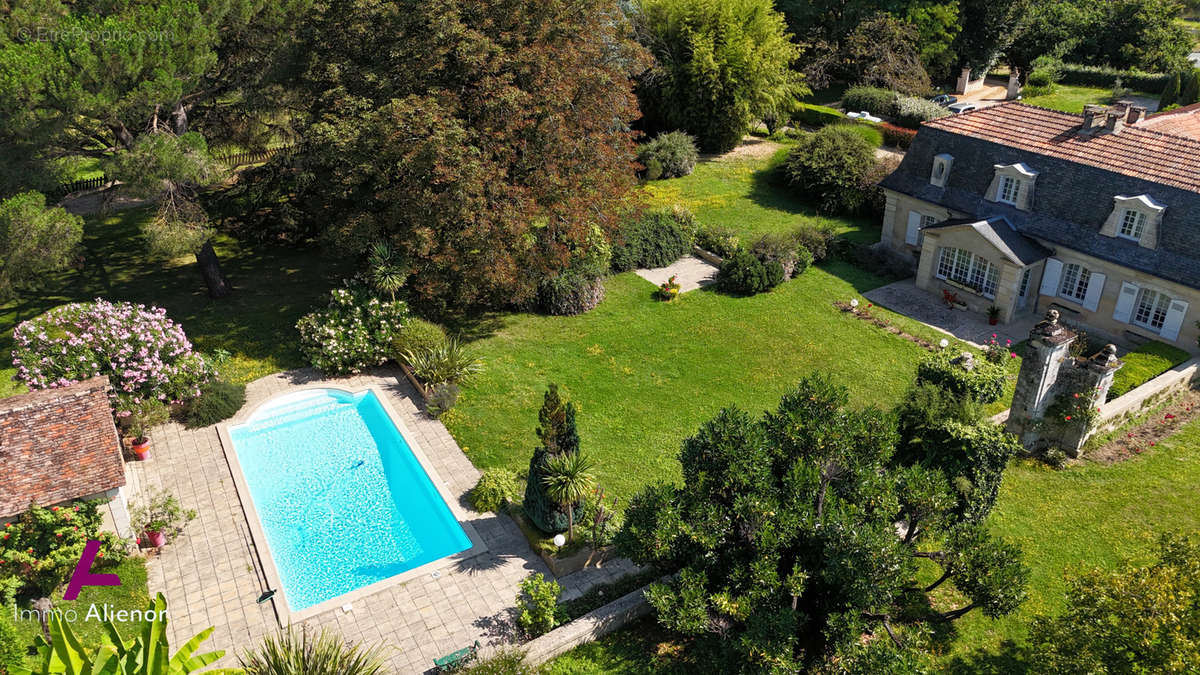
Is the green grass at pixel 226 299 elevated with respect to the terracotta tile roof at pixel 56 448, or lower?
lower

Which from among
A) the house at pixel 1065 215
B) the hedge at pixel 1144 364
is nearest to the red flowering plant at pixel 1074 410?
the hedge at pixel 1144 364

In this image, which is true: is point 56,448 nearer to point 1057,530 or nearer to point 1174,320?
point 1057,530

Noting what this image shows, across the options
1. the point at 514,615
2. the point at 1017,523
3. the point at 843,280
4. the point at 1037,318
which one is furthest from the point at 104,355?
the point at 1037,318

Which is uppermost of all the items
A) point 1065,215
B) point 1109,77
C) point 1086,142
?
point 1086,142

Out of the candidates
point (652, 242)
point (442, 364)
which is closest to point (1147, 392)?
point (652, 242)

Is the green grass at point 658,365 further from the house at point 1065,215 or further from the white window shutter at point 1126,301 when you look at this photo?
the white window shutter at point 1126,301

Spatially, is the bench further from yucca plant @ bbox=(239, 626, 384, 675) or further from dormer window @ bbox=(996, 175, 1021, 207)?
dormer window @ bbox=(996, 175, 1021, 207)
